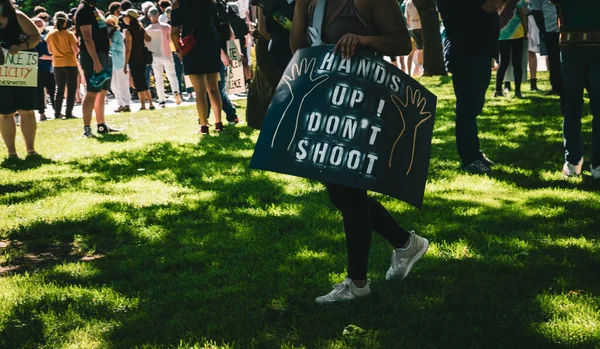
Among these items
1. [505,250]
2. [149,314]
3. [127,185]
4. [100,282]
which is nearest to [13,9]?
[127,185]

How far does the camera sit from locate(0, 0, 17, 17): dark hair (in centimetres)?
888

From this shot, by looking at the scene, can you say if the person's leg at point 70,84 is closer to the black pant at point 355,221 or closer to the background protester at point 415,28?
the background protester at point 415,28

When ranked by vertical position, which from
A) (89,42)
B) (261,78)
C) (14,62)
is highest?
(89,42)

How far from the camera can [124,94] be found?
1758cm

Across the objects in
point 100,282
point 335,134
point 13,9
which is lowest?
point 100,282

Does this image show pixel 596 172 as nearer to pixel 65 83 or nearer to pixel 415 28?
pixel 65 83

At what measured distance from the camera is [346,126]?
12.1ft

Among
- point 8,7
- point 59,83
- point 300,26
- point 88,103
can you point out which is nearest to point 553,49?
point 88,103

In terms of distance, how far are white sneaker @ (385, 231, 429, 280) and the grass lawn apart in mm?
88

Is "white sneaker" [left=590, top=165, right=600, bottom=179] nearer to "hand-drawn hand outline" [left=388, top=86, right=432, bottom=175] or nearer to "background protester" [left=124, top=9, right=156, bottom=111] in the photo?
"hand-drawn hand outline" [left=388, top=86, right=432, bottom=175]

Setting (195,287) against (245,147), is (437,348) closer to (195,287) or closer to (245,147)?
(195,287)

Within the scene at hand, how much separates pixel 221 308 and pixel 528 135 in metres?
5.93

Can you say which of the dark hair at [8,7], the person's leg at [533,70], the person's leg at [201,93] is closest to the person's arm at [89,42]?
the person's leg at [201,93]

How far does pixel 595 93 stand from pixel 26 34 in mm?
6469
